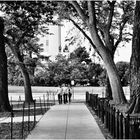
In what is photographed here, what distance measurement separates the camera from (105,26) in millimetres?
31172

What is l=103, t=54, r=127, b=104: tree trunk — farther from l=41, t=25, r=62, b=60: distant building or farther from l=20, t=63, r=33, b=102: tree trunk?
l=41, t=25, r=62, b=60: distant building

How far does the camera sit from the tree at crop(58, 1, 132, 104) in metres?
24.4

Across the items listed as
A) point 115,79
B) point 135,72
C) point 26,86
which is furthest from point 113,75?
point 26,86

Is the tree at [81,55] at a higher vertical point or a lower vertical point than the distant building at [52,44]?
lower

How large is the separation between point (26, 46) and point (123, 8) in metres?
11.4

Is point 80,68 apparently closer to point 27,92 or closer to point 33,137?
point 27,92

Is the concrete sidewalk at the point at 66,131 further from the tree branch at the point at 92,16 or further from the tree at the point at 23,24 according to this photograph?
the tree at the point at 23,24

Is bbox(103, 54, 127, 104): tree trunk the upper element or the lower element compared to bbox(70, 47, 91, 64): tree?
lower

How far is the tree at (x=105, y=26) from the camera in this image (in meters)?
24.4

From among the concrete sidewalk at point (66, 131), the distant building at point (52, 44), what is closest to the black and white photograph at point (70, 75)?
the concrete sidewalk at point (66, 131)

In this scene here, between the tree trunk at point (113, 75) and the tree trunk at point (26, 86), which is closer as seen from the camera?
the tree trunk at point (113, 75)

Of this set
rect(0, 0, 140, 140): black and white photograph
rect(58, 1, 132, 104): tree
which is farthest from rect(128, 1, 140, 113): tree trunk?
rect(58, 1, 132, 104): tree

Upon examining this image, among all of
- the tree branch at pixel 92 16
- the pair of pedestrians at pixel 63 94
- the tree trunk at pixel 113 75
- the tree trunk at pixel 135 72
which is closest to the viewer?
the tree trunk at pixel 135 72

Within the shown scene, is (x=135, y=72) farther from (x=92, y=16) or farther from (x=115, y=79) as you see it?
(x=115, y=79)
